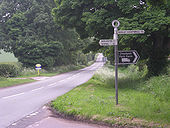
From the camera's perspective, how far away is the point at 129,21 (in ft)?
37.0

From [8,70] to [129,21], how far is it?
19908 millimetres

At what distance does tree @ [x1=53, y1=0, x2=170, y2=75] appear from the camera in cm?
1062

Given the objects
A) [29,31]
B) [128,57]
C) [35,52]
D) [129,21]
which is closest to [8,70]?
[35,52]

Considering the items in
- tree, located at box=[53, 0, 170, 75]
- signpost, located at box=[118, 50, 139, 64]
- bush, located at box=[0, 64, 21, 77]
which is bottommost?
bush, located at box=[0, 64, 21, 77]

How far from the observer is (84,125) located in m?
5.73

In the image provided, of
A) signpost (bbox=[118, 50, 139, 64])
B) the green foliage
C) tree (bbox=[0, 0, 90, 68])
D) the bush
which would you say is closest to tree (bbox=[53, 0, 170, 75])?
signpost (bbox=[118, 50, 139, 64])

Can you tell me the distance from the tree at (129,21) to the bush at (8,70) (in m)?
13.2

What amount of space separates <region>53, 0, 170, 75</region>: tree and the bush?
1323cm

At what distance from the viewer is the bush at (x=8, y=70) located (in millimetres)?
25508

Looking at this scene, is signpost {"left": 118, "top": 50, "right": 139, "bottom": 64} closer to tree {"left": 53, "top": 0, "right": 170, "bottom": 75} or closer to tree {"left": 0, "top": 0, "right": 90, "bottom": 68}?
tree {"left": 53, "top": 0, "right": 170, "bottom": 75}

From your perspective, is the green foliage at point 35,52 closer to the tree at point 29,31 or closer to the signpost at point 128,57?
the tree at point 29,31

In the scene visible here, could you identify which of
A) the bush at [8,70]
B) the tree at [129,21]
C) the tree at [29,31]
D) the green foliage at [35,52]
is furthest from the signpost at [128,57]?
the tree at [29,31]

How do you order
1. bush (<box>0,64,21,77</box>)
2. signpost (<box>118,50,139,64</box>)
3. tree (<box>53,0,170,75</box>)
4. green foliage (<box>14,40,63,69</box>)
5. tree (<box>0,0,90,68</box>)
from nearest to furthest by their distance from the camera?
signpost (<box>118,50,139,64</box>)
tree (<box>53,0,170,75</box>)
bush (<box>0,64,21,77</box>)
green foliage (<box>14,40,63,69</box>)
tree (<box>0,0,90,68</box>)

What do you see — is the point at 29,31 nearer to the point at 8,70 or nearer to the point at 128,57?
the point at 8,70
